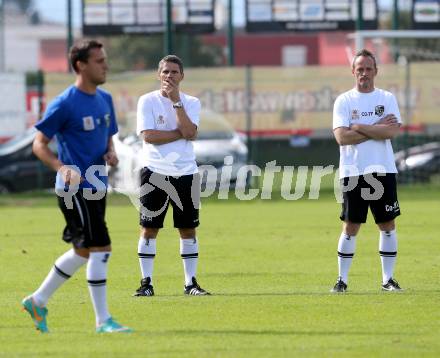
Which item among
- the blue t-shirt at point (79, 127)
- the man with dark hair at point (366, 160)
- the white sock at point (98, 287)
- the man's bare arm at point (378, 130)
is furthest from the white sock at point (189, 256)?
the white sock at point (98, 287)

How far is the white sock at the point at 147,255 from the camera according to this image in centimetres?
1218

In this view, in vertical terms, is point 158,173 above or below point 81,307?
above

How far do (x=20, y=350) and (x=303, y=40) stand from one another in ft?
218

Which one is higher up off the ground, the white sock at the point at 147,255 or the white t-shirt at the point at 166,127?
the white t-shirt at the point at 166,127

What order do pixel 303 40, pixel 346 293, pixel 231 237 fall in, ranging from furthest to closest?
pixel 303 40 < pixel 231 237 < pixel 346 293

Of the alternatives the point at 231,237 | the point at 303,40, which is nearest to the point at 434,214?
the point at 231,237

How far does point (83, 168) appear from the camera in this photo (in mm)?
9812

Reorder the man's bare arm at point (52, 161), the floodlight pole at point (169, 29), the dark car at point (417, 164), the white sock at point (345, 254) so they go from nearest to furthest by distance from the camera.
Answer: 1. the man's bare arm at point (52, 161)
2. the white sock at point (345, 254)
3. the floodlight pole at point (169, 29)
4. the dark car at point (417, 164)

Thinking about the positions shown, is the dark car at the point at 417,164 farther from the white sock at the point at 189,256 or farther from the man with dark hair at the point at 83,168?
the man with dark hair at the point at 83,168

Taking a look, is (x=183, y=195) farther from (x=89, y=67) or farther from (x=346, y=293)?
(x=89, y=67)

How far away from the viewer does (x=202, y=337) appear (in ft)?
31.1

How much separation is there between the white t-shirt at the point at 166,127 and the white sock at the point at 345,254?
5.17 feet

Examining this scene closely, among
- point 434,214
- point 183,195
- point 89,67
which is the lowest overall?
point 434,214

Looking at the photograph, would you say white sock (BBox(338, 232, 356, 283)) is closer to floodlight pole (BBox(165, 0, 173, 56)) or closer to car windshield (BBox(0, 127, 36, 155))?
car windshield (BBox(0, 127, 36, 155))
